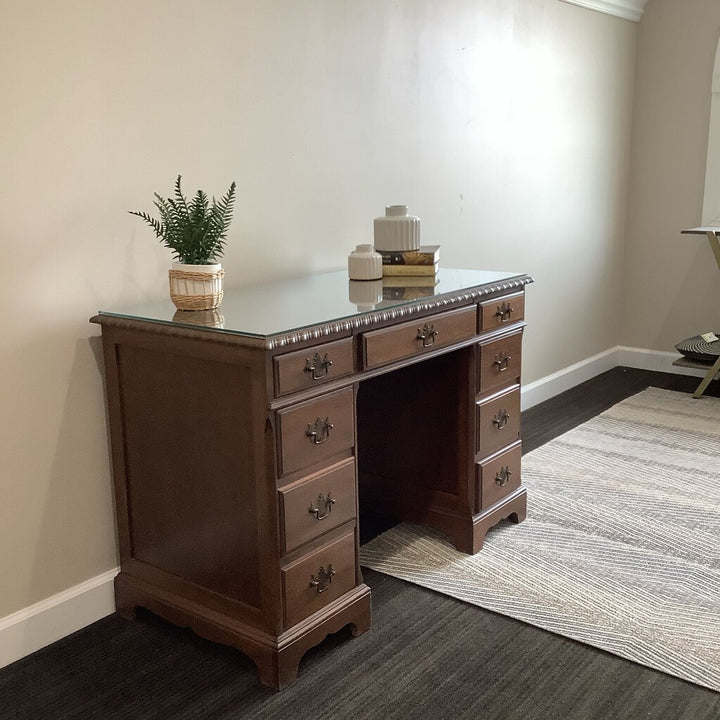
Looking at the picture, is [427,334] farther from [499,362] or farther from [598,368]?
[598,368]

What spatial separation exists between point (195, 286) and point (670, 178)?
327 cm

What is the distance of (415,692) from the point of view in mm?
1942

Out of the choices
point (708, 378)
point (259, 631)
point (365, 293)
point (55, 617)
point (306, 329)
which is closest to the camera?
point (306, 329)

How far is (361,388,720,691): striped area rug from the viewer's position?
2.17 m

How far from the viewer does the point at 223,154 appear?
96.7 inches

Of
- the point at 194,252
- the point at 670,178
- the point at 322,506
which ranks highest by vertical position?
the point at 670,178

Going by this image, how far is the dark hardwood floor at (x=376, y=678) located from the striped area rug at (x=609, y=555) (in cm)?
9

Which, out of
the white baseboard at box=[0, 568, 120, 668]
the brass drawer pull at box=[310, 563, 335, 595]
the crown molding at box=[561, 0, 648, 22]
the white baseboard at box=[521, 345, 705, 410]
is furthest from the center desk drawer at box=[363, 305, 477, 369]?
the crown molding at box=[561, 0, 648, 22]

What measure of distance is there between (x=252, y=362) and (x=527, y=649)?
3.23 ft

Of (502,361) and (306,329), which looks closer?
(306,329)

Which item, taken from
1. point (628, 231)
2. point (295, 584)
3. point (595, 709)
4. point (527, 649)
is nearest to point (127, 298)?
point (295, 584)

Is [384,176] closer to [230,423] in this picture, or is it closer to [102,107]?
[102,107]

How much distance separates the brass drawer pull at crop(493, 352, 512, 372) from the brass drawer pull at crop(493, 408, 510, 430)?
0.44 feet

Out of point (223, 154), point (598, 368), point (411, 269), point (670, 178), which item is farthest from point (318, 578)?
point (670, 178)
